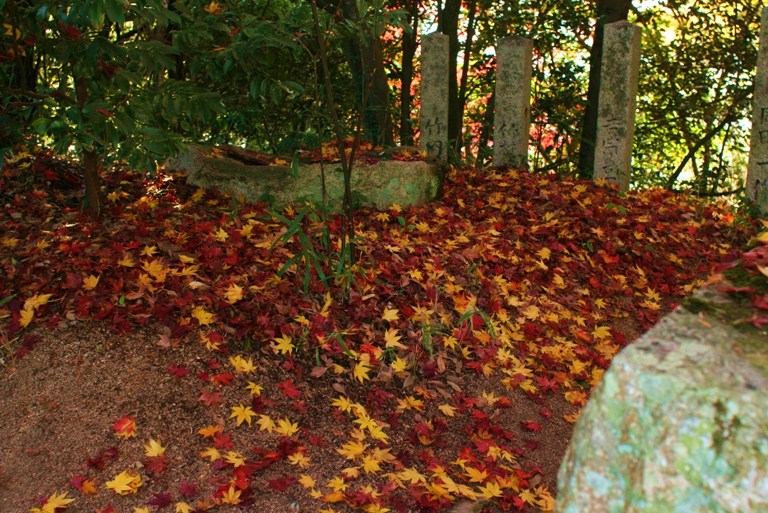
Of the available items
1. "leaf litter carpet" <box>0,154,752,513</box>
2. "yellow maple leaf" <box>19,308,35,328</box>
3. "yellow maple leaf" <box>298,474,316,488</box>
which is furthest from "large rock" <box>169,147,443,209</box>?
"yellow maple leaf" <box>298,474,316,488</box>

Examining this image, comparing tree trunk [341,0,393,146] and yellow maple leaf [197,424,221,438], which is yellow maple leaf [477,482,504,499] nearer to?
yellow maple leaf [197,424,221,438]

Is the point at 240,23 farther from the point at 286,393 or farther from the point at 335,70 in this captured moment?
the point at 335,70

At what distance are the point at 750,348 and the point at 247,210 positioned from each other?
383cm

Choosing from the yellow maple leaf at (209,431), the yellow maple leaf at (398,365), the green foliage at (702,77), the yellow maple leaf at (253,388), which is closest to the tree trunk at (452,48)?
the green foliage at (702,77)

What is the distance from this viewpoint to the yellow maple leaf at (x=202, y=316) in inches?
138

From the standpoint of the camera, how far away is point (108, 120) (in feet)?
11.1

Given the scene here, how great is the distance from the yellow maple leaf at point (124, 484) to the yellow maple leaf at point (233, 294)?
110 centimetres

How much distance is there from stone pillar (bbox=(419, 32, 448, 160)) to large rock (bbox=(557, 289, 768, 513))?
18.7ft

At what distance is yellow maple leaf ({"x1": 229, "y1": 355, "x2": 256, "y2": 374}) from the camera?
3.35 m

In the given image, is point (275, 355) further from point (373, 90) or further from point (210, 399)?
point (373, 90)

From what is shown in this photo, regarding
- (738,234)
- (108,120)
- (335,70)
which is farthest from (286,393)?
(335,70)

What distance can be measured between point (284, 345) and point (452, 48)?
5.85 meters

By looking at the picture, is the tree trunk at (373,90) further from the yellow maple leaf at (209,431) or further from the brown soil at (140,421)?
the yellow maple leaf at (209,431)

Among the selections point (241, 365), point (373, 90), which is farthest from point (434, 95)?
point (241, 365)
